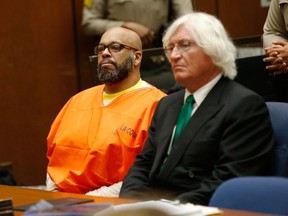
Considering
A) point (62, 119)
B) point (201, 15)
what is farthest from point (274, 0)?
point (62, 119)

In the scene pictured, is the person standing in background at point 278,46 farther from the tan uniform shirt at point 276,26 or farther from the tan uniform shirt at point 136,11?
the tan uniform shirt at point 136,11

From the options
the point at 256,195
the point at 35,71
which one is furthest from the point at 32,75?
the point at 256,195

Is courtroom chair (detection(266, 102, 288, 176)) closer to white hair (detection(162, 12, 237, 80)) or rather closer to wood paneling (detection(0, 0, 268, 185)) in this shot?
white hair (detection(162, 12, 237, 80))

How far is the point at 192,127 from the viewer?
327 cm

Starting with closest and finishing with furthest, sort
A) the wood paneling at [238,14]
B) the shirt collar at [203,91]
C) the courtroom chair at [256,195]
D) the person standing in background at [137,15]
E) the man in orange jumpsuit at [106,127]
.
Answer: the courtroom chair at [256,195], the shirt collar at [203,91], the man in orange jumpsuit at [106,127], the person standing in background at [137,15], the wood paneling at [238,14]

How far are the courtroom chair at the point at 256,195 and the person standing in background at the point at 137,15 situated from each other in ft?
8.97

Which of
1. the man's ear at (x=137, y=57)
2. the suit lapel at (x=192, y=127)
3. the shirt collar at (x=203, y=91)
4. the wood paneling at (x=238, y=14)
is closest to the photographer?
the suit lapel at (x=192, y=127)

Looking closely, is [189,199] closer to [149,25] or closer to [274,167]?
[274,167]

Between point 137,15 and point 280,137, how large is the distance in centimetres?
225

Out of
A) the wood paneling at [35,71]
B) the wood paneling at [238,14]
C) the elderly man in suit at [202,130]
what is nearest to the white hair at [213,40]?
the elderly man in suit at [202,130]

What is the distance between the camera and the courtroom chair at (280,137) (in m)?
3.09

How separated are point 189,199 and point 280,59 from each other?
127 centimetres

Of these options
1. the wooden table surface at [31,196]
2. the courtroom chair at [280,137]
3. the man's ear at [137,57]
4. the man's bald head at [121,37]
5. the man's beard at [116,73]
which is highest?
the man's bald head at [121,37]

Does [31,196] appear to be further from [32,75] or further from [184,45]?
[32,75]
